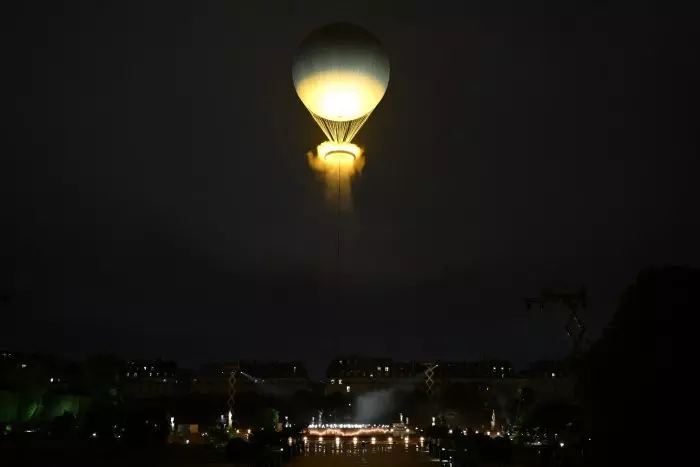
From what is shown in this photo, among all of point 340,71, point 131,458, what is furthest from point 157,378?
point 340,71

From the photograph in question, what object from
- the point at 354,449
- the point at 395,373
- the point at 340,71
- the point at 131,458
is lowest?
the point at 131,458

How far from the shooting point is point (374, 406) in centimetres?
15812

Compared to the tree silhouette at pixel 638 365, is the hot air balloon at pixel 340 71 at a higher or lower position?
higher

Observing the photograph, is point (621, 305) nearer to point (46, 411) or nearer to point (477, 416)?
point (46, 411)

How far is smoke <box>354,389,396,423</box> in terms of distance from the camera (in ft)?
504

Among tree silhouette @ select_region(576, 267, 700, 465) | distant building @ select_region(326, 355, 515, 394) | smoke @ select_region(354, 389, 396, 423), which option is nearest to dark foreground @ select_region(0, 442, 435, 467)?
tree silhouette @ select_region(576, 267, 700, 465)

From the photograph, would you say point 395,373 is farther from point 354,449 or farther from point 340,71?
point 340,71

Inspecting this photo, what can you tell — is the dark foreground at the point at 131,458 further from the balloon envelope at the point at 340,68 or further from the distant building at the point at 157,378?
the distant building at the point at 157,378

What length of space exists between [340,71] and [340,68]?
0.09 meters

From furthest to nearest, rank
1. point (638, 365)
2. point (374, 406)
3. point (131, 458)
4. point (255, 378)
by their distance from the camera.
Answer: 1. point (255, 378)
2. point (374, 406)
3. point (131, 458)
4. point (638, 365)

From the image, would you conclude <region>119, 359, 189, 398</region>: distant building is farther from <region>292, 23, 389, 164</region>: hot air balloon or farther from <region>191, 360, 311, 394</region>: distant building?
<region>292, 23, 389, 164</region>: hot air balloon

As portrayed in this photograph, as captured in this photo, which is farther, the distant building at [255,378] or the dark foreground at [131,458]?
the distant building at [255,378]

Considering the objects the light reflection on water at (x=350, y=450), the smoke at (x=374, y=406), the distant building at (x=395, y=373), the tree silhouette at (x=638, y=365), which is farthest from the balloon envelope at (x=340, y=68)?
the distant building at (x=395, y=373)

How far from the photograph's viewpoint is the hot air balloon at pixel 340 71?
82.5 feet
